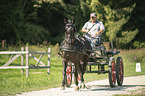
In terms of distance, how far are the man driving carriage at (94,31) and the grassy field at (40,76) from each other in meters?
2.03

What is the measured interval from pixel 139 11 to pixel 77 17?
8.87 m

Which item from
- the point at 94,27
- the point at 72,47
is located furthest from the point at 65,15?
the point at 72,47

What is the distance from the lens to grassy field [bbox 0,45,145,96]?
12530mm

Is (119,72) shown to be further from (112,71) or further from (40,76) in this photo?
(40,76)

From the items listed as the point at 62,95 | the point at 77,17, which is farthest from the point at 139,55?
the point at 62,95

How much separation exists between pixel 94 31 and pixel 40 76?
535 cm

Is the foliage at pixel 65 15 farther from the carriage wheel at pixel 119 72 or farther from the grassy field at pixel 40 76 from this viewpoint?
the carriage wheel at pixel 119 72

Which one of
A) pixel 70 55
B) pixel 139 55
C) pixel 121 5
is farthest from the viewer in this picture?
pixel 121 5

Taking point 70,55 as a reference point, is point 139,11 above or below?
above

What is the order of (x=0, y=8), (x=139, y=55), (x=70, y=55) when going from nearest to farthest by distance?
(x=70, y=55)
(x=139, y=55)
(x=0, y=8)

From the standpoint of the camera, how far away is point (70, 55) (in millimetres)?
10414

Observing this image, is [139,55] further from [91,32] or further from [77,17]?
[91,32]

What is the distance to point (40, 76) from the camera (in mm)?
16781

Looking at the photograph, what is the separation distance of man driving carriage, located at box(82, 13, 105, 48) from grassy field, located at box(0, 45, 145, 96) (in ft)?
6.65
